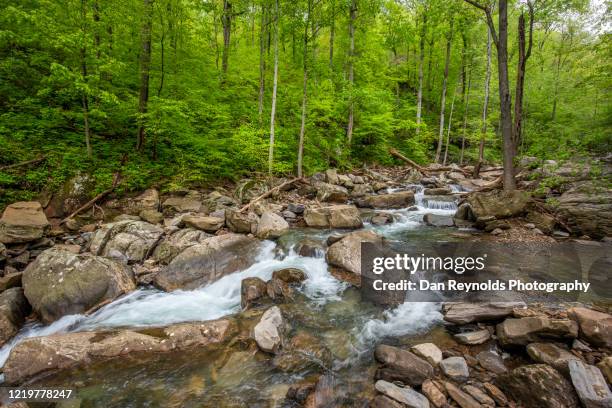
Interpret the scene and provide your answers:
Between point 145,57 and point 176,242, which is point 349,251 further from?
point 145,57

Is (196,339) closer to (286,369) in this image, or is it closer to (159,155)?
(286,369)

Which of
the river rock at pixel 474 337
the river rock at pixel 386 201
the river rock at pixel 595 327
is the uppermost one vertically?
the river rock at pixel 386 201

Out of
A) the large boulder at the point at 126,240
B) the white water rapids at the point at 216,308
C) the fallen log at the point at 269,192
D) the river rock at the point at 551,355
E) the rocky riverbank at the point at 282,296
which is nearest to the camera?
the river rock at the point at 551,355

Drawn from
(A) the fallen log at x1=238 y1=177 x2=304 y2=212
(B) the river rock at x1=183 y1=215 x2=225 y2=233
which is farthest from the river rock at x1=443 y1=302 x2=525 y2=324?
(A) the fallen log at x1=238 y1=177 x2=304 y2=212

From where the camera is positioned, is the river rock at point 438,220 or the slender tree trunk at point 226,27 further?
the slender tree trunk at point 226,27

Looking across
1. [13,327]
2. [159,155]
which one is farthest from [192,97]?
[13,327]

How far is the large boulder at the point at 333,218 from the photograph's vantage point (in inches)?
359

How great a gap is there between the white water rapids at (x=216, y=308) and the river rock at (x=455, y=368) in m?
0.88

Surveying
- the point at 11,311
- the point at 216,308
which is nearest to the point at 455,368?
the point at 216,308

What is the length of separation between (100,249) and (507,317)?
28.4 ft

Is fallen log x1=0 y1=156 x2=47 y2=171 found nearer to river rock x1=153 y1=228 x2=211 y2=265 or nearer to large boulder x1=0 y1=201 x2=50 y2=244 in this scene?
large boulder x1=0 y1=201 x2=50 y2=244

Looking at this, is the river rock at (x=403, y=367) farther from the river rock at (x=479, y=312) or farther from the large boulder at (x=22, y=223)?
the large boulder at (x=22, y=223)

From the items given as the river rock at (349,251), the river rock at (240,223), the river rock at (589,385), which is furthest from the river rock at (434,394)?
the river rock at (240,223)

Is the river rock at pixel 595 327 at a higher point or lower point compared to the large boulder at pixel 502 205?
lower
